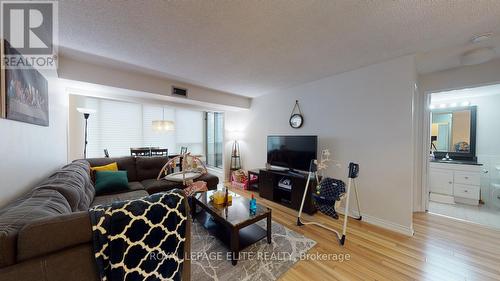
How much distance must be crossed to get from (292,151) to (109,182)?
2.95 meters

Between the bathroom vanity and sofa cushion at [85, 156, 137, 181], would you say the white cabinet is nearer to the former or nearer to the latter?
the bathroom vanity

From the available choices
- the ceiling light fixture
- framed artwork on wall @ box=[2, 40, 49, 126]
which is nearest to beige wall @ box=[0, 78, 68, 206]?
framed artwork on wall @ box=[2, 40, 49, 126]

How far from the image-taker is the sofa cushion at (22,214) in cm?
70

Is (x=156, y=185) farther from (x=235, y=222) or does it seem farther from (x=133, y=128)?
(x=133, y=128)

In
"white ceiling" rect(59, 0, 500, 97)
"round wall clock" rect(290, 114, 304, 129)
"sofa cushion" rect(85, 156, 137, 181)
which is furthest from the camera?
"round wall clock" rect(290, 114, 304, 129)

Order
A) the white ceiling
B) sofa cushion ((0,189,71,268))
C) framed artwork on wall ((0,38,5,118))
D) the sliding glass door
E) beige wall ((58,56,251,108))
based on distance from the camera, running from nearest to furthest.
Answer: sofa cushion ((0,189,71,268)) → framed artwork on wall ((0,38,5,118)) → the white ceiling → beige wall ((58,56,251,108)) → the sliding glass door

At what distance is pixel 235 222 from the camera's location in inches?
70.5

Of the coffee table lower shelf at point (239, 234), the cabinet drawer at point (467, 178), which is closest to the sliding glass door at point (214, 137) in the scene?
the coffee table lower shelf at point (239, 234)

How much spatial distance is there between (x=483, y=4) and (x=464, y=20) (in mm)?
198

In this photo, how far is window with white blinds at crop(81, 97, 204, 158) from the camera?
13.5 ft

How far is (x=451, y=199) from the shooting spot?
334 cm

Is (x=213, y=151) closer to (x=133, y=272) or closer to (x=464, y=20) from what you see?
(x=133, y=272)

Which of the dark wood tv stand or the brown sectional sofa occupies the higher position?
the brown sectional sofa

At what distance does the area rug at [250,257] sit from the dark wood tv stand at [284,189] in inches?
28.6
